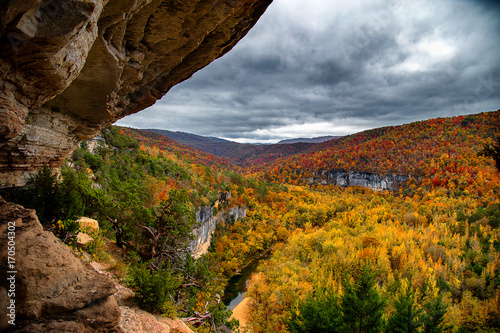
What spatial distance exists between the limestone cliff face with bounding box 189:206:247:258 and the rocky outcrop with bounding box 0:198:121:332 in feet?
66.8

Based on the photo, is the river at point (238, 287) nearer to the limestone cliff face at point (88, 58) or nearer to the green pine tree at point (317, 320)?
the green pine tree at point (317, 320)

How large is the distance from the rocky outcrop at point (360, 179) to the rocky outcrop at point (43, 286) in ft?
397

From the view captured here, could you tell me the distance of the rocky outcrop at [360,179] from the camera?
10388 centimetres

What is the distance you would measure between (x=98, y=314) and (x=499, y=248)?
47.9 metres

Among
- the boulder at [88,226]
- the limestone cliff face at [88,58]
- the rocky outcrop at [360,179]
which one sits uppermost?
the limestone cliff face at [88,58]

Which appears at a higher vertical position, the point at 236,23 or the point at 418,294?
the point at 236,23

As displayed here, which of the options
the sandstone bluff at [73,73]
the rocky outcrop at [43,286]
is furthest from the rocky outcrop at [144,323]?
the rocky outcrop at [43,286]

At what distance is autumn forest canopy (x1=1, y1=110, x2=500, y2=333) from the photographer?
8352 millimetres

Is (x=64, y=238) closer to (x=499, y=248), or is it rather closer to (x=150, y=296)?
(x=150, y=296)

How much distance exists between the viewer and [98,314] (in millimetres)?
3736

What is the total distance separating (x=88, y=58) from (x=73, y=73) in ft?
4.02

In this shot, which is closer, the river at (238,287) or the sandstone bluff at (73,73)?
the sandstone bluff at (73,73)

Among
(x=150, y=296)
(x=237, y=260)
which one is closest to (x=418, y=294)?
(x=237, y=260)

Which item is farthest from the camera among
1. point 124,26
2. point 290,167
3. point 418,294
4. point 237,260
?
point 290,167
